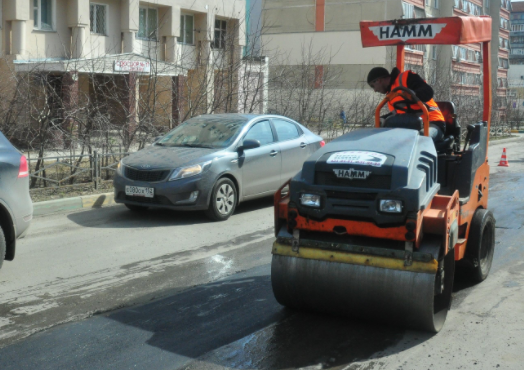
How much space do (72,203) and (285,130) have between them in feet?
12.3

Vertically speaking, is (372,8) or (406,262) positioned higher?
(372,8)

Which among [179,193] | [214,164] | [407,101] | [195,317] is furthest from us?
[214,164]

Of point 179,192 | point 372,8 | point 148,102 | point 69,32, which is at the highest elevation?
point 372,8

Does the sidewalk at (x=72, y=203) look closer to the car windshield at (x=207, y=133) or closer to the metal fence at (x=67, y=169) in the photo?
the metal fence at (x=67, y=169)

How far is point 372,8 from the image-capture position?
175 ft

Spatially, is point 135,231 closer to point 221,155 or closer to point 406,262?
point 221,155

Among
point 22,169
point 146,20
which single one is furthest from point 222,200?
point 146,20

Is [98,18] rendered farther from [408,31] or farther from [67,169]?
[408,31]

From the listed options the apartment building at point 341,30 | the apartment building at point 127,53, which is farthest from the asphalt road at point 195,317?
the apartment building at point 341,30

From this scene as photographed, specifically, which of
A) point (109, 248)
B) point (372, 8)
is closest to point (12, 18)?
point (109, 248)

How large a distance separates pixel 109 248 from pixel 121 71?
8395mm

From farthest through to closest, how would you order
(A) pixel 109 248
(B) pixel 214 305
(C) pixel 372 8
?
(C) pixel 372 8 < (A) pixel 109 248 < (B) pixel 214 305

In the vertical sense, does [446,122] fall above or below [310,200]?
above

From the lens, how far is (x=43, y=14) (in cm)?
2439
